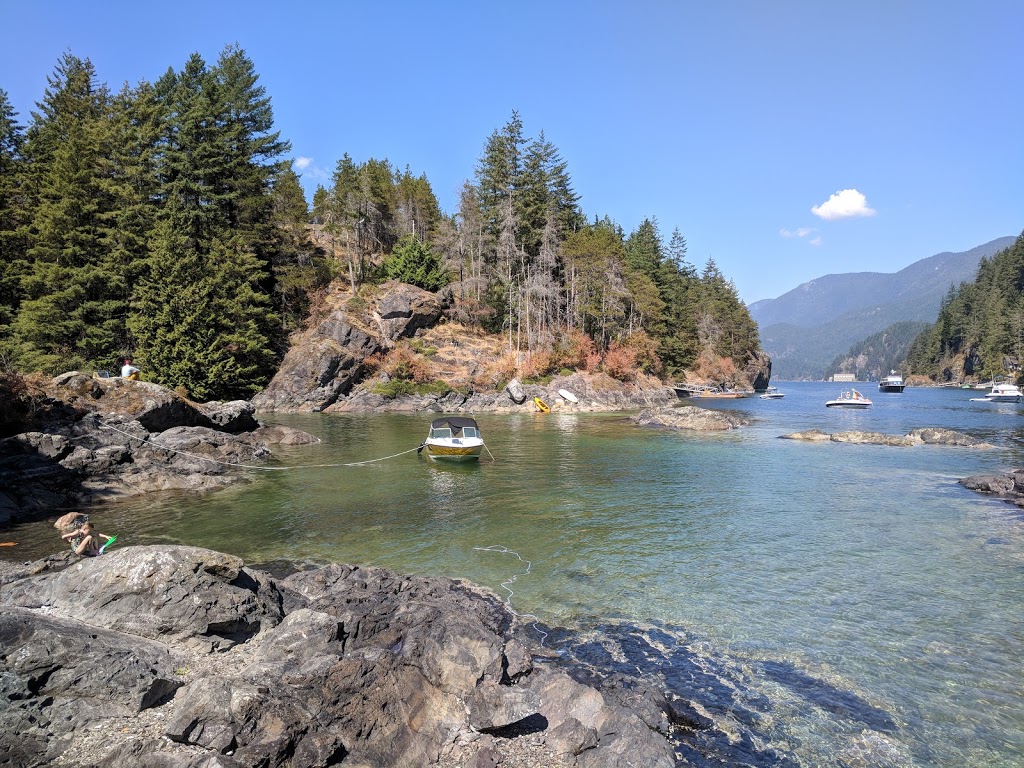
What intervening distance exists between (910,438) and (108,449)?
1940 inches

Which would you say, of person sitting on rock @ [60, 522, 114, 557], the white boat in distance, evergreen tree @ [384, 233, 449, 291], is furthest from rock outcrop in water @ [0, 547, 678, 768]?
the white boat in distance

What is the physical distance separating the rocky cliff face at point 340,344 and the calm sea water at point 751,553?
30.1 metres

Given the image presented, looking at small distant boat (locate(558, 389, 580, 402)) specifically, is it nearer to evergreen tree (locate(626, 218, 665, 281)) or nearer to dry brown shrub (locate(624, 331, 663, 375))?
dry brown shrub (locate(624, 331, 663, 375))

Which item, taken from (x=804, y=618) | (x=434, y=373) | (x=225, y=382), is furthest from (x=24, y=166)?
(x=804, y=618)

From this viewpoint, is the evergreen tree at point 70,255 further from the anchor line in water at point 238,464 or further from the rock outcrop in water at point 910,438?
the rock outcrop in water at point 910,438

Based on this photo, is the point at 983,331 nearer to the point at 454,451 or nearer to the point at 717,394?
the point at 717,394

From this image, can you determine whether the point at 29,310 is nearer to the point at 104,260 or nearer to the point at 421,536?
the point at 104,260

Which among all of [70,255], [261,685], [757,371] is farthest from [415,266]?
[757,371]

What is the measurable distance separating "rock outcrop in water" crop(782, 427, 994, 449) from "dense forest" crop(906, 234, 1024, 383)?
89418 mm

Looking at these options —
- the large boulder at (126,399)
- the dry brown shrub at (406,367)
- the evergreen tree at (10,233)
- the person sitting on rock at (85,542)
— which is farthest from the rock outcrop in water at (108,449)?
the dry brown shrub at (406,367)

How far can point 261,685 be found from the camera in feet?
21.5

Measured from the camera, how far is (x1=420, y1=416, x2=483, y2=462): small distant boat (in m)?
28.9

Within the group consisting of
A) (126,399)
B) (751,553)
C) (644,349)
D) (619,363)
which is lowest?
(751,553)

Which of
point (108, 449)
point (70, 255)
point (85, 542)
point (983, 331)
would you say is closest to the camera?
point (85, 542)
